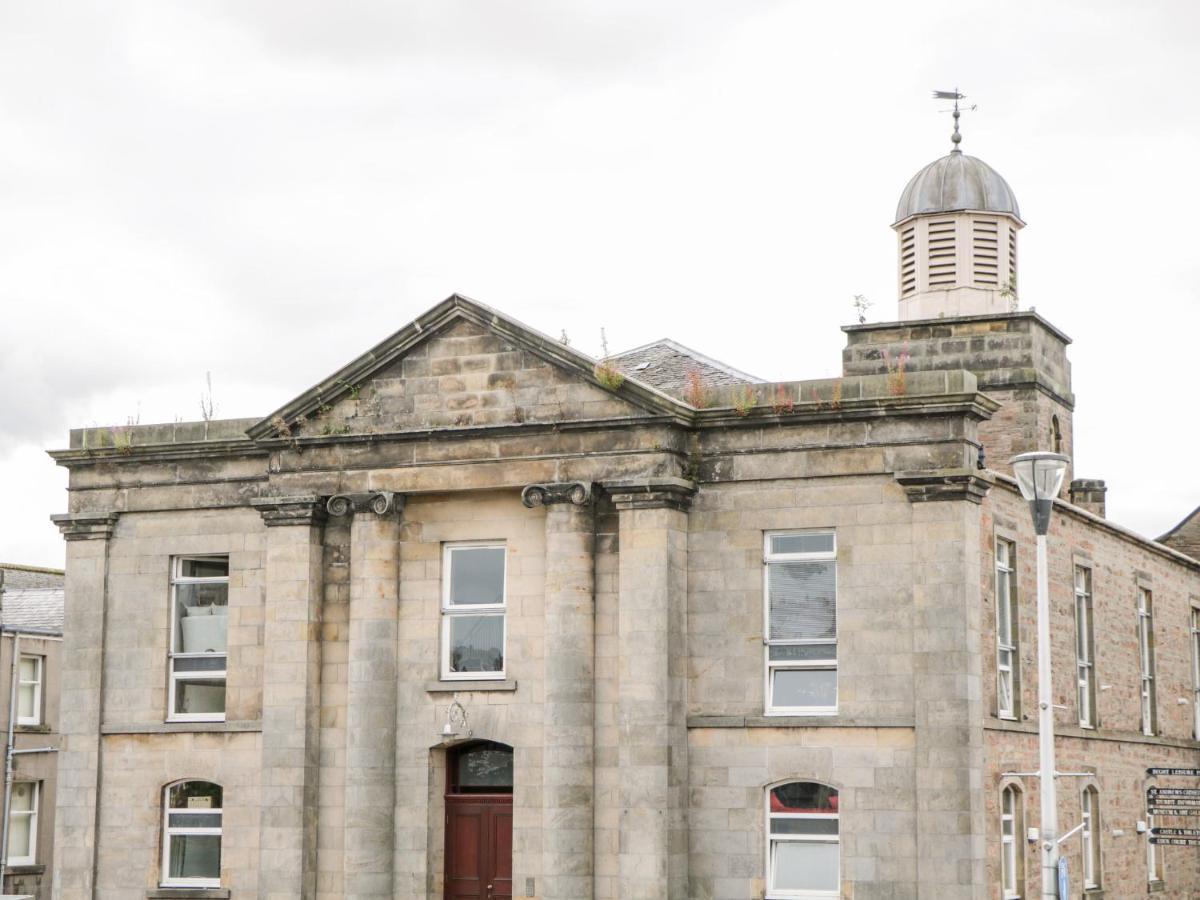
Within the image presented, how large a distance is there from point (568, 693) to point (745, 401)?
486 cm

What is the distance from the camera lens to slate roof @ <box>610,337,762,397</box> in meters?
30.5

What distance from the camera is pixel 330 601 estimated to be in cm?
2812

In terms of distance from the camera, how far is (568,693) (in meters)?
26.0

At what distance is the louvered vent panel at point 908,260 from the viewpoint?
35.7 meters

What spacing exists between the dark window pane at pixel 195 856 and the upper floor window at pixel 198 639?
188cm

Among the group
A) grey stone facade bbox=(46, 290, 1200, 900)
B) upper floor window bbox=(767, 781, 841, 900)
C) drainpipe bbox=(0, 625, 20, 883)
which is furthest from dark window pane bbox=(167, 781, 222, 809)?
drainpipe bbox=(0, 625, 20, 883)

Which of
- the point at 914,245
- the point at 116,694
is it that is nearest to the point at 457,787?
the point at 116,694

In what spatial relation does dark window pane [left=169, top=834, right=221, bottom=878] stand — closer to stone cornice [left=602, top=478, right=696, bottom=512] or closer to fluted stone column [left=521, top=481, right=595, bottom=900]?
fluted stone column [left=521, top=481, right=595, bottom=900]

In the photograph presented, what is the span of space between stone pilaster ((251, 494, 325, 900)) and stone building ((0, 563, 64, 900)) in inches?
506

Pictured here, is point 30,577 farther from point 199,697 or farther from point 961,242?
point 961,242

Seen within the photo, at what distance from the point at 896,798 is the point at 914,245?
14.1 metres

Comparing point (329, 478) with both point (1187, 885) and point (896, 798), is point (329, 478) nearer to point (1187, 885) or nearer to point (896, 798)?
point (896, 798)

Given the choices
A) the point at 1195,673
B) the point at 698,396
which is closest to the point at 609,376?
the point at 698,396

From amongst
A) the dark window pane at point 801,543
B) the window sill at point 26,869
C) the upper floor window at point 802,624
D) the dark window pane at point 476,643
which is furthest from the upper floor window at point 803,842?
the window sill at point 26,869
